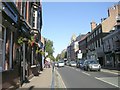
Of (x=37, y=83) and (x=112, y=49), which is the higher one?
(x=112, y=49)

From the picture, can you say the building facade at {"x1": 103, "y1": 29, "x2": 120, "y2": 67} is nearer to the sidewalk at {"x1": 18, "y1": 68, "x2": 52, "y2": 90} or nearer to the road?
the road

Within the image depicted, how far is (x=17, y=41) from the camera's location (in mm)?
15047

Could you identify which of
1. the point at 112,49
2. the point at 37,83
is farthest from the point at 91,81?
the point at 112,49

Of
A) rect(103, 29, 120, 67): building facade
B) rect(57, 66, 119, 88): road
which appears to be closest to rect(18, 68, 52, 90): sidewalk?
rect(57, 66, 119, 88): road

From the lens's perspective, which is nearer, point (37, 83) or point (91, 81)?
point (37, 83)

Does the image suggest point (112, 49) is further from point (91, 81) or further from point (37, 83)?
point (37, 83)

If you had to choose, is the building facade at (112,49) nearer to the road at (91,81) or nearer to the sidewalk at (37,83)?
the road at (91,81)

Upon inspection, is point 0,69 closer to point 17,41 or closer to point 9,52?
point 9,52

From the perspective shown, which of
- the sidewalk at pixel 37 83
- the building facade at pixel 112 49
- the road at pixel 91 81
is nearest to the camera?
the sidewalk at pixel 37 83

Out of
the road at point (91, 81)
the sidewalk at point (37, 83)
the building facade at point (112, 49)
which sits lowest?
the road at point (91, 81)

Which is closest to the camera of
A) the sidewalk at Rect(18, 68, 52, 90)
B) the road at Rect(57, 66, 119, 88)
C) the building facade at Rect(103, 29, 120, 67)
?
the sidewalk at Rect(18, 68, 52, 90)

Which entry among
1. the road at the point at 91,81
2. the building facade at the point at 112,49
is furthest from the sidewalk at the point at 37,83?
the building facade at the point at 112,49

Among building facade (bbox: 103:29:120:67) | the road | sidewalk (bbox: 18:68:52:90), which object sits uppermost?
building facade (bbox: 103:29:120:67)

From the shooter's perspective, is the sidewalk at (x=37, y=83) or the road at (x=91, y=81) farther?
the road at (x=91, y=81)
